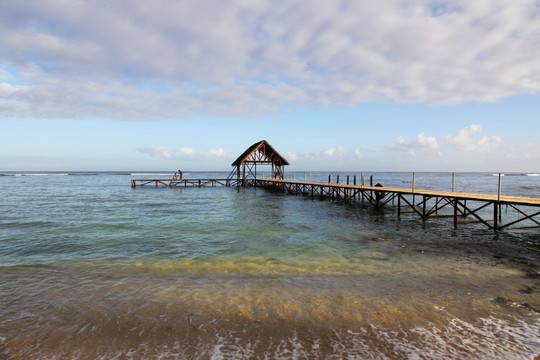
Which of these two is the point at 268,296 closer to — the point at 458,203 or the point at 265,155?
the point at 458,203

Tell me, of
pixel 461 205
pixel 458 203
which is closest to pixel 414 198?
pixel 458 203

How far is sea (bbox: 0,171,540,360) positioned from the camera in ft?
13.8

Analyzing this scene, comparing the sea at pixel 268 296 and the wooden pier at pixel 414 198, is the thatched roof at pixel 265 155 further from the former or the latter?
the sea at pixel 268 296

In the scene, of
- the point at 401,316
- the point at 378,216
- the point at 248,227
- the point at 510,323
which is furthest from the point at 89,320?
the point at 378,216

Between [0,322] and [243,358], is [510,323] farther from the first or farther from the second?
[0,322]

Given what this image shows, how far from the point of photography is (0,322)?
4840 mm

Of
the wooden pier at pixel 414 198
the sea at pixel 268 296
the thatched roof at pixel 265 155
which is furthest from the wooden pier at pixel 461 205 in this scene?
the thatched roof at pixel 265 155

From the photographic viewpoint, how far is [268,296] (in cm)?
583

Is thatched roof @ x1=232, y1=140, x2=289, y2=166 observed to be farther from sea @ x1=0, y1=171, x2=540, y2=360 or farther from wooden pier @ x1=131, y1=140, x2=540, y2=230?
sea @ x1=0, y1=171, x2=540, y2=360

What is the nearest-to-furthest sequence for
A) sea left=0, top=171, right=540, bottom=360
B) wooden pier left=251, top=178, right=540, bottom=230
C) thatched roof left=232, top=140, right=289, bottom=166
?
sea left=0, top=171, right=540, bottom=360 < wooden pier left=251, top=178, right=540, bottom=230 < thatched roof left=232, top=140, right=289, bottom=166

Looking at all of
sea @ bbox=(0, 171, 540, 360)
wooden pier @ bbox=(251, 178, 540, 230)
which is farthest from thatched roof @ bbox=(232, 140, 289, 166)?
sea @ bbox=(0, 171, 540, 360)

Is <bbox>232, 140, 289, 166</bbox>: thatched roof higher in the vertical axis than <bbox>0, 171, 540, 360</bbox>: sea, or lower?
higher

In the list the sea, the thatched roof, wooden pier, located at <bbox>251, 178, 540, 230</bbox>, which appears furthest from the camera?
the thatched roof

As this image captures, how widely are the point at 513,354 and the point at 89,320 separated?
6642 millimetres
